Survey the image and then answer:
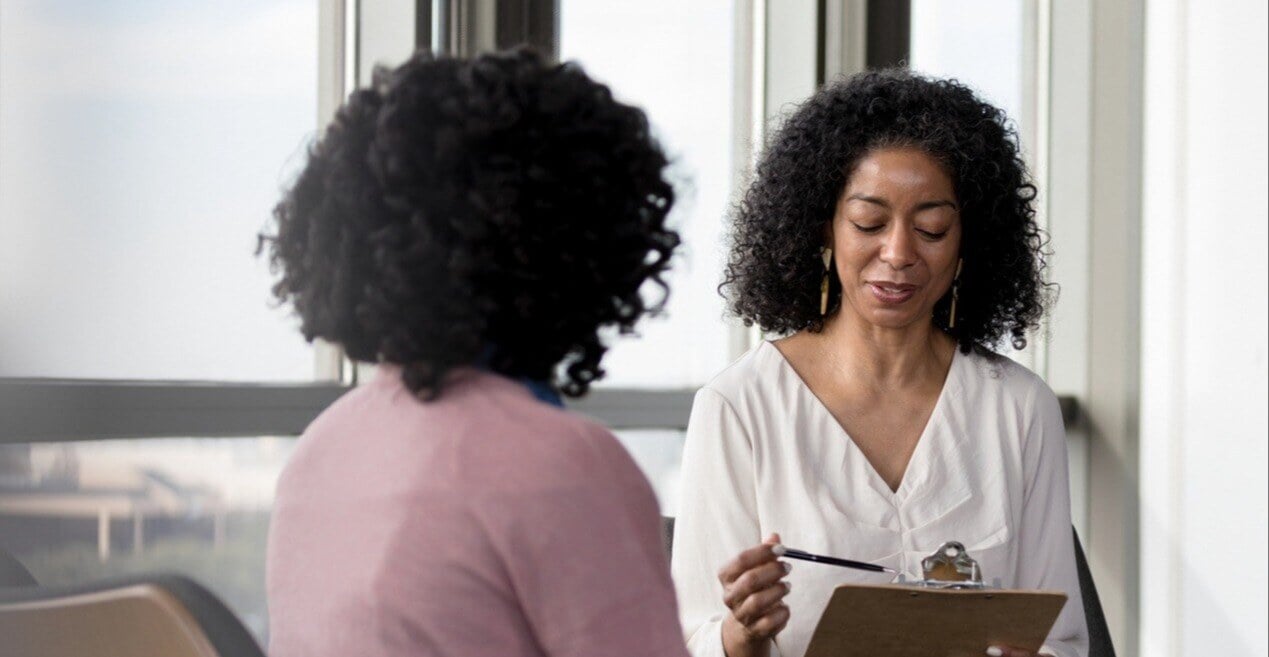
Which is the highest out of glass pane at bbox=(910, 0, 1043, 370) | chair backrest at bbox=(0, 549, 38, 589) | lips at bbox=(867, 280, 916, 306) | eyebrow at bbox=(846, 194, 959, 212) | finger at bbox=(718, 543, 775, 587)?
glass pane at bbox=(910, 0, 1043, 370)

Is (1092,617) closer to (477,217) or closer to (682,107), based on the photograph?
(682,107)

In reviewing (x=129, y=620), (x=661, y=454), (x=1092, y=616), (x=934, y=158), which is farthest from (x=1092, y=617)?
(x=129, y=620)

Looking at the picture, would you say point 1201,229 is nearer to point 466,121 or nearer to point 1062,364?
point 1062,364

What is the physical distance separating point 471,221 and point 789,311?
1.18 m

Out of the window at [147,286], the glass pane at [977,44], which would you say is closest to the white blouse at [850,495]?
the window at [147,286]

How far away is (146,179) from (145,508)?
1.44 feet

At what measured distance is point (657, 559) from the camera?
0.88m

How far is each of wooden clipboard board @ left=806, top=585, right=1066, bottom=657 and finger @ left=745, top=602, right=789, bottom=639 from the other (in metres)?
0.06

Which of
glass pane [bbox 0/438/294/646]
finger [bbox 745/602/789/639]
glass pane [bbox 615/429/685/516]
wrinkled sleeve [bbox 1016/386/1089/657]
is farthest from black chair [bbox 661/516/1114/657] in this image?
glass pane [bbox 0/438/294/646]

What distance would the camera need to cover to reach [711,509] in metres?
1.81

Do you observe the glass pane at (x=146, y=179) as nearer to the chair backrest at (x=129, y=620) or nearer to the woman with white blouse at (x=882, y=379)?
the woman with white blouse at (x=882, y=379)

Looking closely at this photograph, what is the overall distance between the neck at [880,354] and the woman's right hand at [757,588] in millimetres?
472

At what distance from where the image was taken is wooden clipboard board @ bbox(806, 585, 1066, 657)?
1419 mm

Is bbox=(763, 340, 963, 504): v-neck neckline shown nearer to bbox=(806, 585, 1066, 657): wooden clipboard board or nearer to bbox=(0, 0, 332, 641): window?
bbox=(806, 585, 1066, 657): wooden clipboard board
